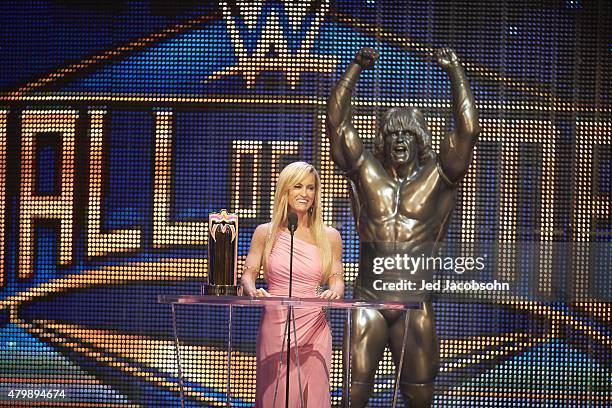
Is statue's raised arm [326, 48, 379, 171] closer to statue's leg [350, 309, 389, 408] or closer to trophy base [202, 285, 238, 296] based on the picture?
statue's leg [350, 309, 389, 408]

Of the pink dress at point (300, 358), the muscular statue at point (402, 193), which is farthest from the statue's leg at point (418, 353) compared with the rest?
the pink dress at point (300, 358)

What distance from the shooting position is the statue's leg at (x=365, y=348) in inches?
217

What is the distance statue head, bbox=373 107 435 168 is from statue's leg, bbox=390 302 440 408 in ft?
2.88

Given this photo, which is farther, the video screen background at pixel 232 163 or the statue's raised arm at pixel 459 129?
the video screen background at pixel 232 163

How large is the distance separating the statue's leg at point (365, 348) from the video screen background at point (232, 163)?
98 centimetres

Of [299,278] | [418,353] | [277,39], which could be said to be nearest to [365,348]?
[418,353]

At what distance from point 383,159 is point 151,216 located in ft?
6.08

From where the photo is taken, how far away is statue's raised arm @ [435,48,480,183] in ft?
18.2

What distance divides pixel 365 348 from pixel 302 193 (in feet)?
4.50

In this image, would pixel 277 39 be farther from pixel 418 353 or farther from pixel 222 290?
pixel 222 290

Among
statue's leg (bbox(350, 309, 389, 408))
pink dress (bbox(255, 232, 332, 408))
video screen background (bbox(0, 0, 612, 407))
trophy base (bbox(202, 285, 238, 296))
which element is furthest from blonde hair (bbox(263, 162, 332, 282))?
video screen background (bbox(0, 0, 612, 407))

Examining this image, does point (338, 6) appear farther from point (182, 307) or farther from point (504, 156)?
point (182, 307)

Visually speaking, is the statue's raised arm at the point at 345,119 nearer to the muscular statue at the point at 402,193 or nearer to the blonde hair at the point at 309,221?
the muscular statue at the point at 402,193

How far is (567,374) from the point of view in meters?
6.44
